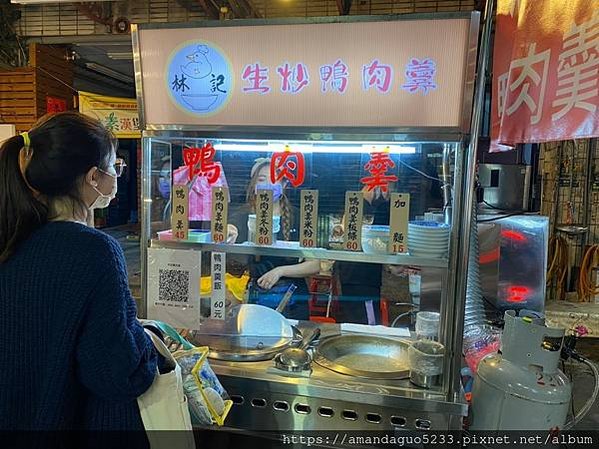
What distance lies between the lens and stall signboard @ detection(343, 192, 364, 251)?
1812mm

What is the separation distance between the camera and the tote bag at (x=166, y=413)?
1.31 metres

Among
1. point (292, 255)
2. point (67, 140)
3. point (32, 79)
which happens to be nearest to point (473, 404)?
point (292, 255)

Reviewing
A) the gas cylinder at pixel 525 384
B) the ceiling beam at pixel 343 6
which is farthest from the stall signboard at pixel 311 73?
the ceiling beam at pixel 343 6

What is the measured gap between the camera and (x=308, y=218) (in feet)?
6.12

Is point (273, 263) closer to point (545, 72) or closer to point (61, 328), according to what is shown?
point (61, 328)

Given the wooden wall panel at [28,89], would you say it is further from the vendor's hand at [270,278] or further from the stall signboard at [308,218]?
the stall signboard at [308,218]

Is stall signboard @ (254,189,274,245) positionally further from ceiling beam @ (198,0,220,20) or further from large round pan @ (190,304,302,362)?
ceiling beam @ (198,0,220,20)

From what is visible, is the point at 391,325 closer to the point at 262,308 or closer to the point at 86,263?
the point at 262,308

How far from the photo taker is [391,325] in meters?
2.27

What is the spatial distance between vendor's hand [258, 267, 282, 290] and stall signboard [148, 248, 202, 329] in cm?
45

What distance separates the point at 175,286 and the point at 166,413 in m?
0.70

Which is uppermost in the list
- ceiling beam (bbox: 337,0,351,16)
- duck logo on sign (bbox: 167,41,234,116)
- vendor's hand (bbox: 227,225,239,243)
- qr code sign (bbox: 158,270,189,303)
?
ceiling beam (bbox: 337,0,351,16)

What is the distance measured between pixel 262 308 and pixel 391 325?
24.7 inches

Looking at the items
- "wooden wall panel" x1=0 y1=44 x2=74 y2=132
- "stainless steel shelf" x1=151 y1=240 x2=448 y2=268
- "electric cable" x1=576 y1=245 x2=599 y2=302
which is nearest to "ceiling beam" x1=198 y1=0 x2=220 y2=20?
"wooden wall panel" x1=0 y1=44 x2=74 y2=132
